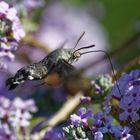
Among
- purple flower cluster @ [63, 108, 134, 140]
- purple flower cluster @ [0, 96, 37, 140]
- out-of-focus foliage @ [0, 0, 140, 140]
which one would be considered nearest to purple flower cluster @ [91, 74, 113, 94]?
out-of-focus foliage @ [0, 0, 140, 140]

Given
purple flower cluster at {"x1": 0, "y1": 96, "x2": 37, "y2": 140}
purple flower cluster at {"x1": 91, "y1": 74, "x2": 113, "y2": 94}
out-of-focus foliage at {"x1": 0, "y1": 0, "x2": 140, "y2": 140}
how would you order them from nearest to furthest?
out-of-focus foliage at {"x1": 0, "y1": 0, "x2": 140, "y2": 140}
purple flower cluster at {"x1": 91, "y1": 74, "x2": 113, "y2": 94}
purple flower cluster at {"x1": 0, "y1": 96, "x2": 37, "y2": 140}

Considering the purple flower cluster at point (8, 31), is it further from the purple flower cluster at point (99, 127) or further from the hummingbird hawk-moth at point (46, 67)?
the purple flower cluster at point (99, 127)

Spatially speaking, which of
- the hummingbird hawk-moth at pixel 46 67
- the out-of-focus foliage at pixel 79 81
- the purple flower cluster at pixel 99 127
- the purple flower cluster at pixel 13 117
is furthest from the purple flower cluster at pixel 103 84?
the purple flower cluster at pixel 13 117

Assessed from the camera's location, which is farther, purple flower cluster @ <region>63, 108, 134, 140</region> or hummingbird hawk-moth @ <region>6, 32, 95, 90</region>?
hummingbird hawk-moth @ <region>6, 32, 95, 90</region>

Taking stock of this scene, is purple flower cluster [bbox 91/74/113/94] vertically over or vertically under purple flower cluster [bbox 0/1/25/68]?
under

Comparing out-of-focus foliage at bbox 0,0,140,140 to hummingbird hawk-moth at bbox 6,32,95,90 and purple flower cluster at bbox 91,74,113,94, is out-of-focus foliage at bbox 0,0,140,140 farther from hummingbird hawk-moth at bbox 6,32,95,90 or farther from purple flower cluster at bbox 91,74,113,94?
hummingbird hawk-moth at bbox 6,32,95,90

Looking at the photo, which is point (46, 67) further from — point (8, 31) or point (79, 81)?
point (79, 81)

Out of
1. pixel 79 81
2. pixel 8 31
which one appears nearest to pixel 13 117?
pixel 8 31
